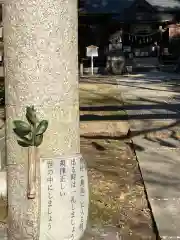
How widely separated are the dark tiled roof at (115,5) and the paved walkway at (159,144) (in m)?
7.64

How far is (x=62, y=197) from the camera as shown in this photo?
2467 mm

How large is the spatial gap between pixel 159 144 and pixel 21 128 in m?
5.19

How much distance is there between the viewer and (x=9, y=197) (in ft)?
8.54

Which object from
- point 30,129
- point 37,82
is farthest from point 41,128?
point 37,82

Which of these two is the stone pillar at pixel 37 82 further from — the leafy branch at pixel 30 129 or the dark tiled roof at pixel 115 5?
the dark tiled roof at pixel 115 5

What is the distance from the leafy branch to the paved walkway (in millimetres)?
2057

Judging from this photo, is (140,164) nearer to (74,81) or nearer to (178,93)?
(74,81)

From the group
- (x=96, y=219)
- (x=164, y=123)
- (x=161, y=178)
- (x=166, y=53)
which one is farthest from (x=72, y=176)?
(x=166, y=53)

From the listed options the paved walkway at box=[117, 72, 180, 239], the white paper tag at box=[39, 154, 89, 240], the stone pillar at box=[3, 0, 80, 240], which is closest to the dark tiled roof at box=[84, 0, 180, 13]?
the paved walkway at box=[117, 72, 180, 239]

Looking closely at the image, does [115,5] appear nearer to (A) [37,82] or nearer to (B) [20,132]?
(A) [37,82]

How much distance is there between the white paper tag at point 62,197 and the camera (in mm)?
2422

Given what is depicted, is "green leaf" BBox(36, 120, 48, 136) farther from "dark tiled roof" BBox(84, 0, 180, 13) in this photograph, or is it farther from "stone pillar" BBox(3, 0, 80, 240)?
"dark tiled roof" BBox(84, 0, 180, 13)

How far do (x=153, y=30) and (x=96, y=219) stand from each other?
20130 mm

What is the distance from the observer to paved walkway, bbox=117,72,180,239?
15.1 feet
